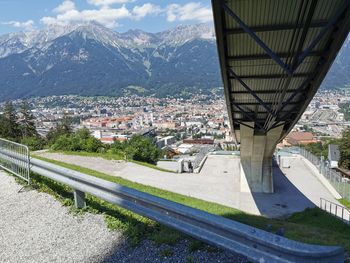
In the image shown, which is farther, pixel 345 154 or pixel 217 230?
pixel 345 154

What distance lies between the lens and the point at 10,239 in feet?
16.7

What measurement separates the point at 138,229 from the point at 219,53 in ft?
20.1

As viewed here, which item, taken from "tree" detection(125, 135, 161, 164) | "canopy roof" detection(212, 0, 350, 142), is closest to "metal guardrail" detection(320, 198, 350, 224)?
"canopy roof" detection(212, 0, 350, 142)

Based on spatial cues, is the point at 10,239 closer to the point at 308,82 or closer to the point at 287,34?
the point at 287,34

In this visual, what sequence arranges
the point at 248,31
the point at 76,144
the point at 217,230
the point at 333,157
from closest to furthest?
1. the point at 217,230
2. the point at 248,31
3. the point at 76,144
4. the point at 333,157

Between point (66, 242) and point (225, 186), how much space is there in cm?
1825

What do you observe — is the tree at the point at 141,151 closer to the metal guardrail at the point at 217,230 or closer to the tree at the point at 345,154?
the metal guardrail at the point at 217,230

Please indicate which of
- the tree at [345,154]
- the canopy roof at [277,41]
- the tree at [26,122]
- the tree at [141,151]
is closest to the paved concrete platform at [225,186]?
the tree at [141,151]

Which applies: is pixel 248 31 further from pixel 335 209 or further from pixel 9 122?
pixel 9 122

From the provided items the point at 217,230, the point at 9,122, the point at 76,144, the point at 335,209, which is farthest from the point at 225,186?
the point at 9,122

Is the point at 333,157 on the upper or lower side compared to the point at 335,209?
lower

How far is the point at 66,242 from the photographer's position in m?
4.82

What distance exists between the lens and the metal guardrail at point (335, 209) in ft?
58.0

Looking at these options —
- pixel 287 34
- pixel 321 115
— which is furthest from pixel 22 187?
pixel 321 115
